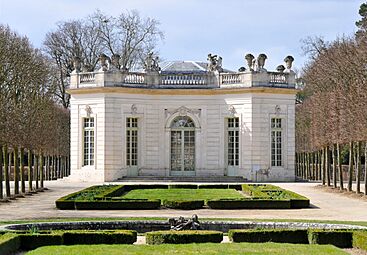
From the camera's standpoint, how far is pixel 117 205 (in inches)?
1142

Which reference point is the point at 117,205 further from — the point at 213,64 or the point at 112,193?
the point at 213,64

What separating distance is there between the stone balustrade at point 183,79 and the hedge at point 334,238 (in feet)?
102

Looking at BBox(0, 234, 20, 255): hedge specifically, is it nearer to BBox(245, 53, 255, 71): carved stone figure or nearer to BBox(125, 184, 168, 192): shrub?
BBox(125, 184, 168, 192): shrub

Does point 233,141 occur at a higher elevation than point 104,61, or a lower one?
lower

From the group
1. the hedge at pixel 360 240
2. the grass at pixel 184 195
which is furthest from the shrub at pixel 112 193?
the hedge at pixel 360 240

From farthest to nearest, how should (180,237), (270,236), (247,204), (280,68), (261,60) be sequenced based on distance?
(280,68) < (261,60) < (247,204) < (270,236) < (180,237)

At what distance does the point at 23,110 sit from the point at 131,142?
494 inches

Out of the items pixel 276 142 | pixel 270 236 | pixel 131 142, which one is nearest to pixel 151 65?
pixel 131 142

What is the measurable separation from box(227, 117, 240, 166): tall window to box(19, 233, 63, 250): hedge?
32.7m

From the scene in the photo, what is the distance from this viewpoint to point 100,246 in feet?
56.9

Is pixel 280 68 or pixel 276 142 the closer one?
pixel 276 142

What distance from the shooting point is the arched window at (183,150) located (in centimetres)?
5072

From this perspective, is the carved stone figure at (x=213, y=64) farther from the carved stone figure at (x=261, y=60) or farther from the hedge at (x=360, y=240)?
the hedge at (x=360, y=240)

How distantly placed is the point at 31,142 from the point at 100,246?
2197 cm
